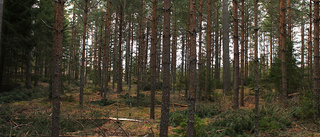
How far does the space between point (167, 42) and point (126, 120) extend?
435 cm

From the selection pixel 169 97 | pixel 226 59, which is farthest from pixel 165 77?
pixel 226 59

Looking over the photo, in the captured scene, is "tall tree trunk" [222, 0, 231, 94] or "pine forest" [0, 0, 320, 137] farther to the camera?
"tall tree trunk" [222, 0, 231, 94]

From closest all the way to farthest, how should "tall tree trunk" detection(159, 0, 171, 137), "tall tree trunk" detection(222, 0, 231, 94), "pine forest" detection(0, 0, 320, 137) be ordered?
"pine forest" detection(0, 0, 320, 137), "tall tree trunk" detection(159, 0, 171, 137), "tall tree trunk" detection(222, 0, 231, 94)

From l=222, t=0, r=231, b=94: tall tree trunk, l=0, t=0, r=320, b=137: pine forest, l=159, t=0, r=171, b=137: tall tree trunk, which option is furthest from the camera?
l=222, t=0, r=231, b=94: tall tree trunk

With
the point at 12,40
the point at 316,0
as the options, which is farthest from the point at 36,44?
the point at 316,0

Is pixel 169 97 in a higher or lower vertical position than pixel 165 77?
lower

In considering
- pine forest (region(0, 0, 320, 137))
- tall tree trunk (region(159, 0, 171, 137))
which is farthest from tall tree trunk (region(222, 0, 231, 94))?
tall tree trunk (region(159, 0, 171, 137))

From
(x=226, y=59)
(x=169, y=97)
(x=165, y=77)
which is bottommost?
(x=169, y=97)

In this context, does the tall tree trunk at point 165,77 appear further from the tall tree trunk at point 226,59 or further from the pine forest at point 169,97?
the tall tree trunk at point 226,59

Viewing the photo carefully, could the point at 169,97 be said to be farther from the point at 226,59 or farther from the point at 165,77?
the point at 226,59

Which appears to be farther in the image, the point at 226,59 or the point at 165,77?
the point at 226,59

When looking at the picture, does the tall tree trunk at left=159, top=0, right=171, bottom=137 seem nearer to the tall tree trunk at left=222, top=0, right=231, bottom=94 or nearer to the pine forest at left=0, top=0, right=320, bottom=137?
the pine forest at left=0, top=0, right=320, bottom=137

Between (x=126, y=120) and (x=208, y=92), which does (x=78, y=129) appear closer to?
(x=126, y=120)

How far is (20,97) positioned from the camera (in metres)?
11.2
